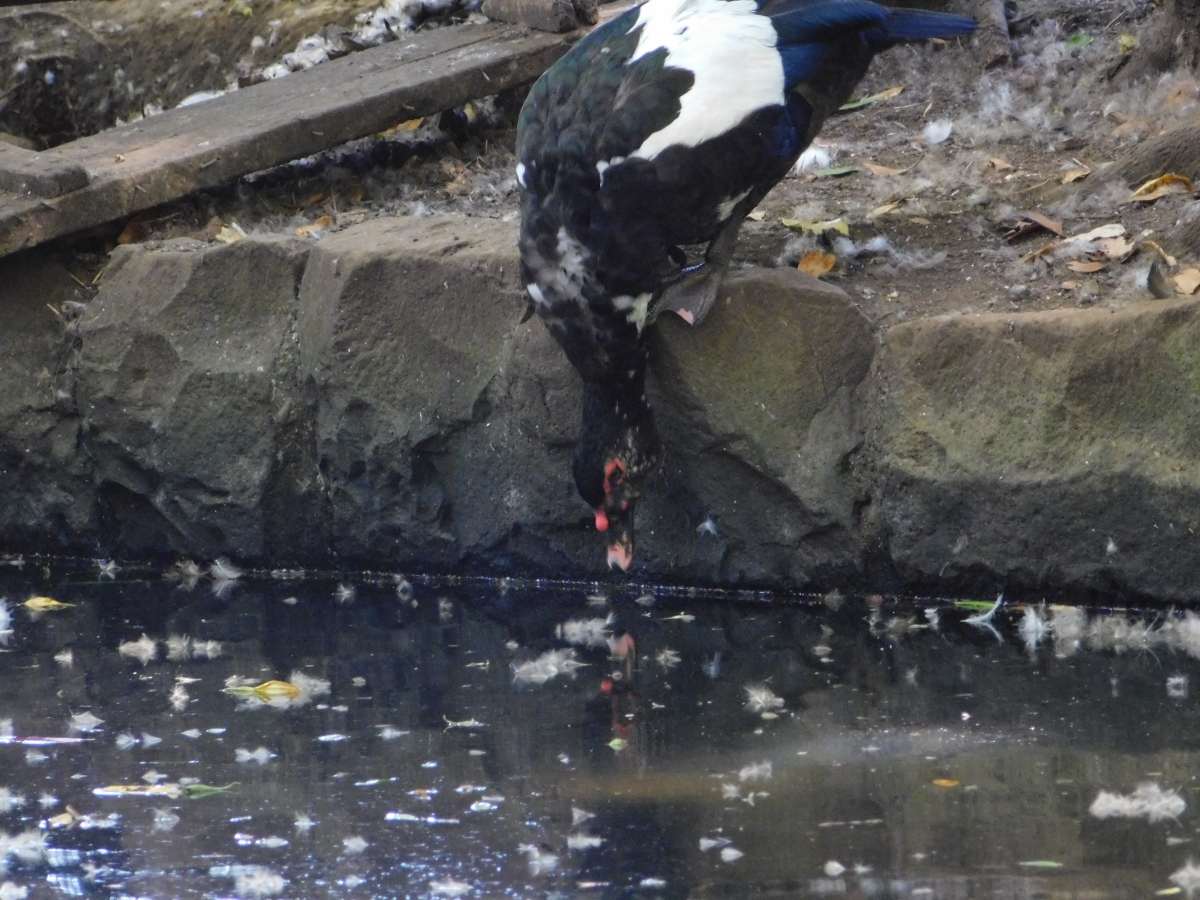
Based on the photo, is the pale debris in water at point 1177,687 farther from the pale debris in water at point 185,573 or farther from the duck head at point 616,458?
the pale debris in water at point 185,573

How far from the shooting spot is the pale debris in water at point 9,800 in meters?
2.75

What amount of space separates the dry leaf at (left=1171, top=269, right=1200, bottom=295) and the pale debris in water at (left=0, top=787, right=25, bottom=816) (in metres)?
2.82

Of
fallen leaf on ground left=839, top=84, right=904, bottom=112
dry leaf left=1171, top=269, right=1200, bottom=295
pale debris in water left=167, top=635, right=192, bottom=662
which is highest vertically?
fallen leaf on ground left=839, top=84, right=904, bottom=112

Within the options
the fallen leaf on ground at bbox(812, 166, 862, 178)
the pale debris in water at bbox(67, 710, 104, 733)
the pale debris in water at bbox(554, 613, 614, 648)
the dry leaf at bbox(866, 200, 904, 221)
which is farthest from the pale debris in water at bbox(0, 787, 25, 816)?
the fallen leaf on ground at bbox(812, 166, 862, 178)

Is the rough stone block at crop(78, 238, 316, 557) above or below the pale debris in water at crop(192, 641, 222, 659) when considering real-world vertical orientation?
above

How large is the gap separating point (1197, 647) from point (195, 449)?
9.17 feet

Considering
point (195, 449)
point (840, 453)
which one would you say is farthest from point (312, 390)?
point (840, 453)

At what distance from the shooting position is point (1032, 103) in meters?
5.07

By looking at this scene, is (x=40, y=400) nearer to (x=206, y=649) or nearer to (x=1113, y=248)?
(x=206, y=649)

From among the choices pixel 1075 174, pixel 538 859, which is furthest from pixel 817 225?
pixel 538 859

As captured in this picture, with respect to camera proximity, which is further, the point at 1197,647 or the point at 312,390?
the point at 312,390

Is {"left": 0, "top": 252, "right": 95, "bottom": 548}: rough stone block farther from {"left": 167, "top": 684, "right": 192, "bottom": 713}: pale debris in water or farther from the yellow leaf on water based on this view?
{"left": 167, "top": 684, "right": 192, "bottom": 713}: pale debris in water

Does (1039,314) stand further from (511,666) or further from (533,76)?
(533,76)

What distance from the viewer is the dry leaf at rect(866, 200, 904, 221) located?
14.0 feet
